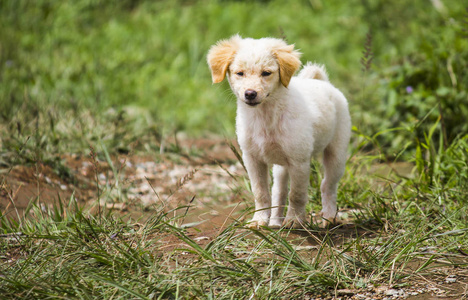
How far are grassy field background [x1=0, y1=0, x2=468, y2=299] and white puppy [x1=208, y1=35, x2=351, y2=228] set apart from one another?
10.0 inches

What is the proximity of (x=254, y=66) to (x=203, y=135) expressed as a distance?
415 cm

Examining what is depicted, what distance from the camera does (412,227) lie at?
3.55 metres

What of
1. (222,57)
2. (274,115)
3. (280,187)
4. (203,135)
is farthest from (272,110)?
(203,135)

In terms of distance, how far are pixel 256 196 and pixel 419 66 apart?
11.2ft

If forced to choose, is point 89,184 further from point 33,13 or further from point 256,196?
point 33,13

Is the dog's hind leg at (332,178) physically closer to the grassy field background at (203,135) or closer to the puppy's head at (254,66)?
the grassy field background at (203,135)

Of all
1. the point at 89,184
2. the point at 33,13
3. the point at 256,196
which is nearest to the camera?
the point at 256,196

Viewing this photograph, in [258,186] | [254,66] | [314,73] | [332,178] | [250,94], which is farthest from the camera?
[314,73]

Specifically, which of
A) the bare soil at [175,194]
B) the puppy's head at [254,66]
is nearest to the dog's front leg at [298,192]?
the bare soil at [175,194]

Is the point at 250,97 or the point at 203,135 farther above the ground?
the point at 250,97

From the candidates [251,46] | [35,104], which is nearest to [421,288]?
[251,46]

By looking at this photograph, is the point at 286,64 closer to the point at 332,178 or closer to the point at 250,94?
the point at 250,94

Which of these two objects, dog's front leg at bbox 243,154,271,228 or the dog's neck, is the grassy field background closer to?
dog's front leg at bbox 243,154,271,228

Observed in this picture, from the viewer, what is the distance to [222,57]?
3771 mm
